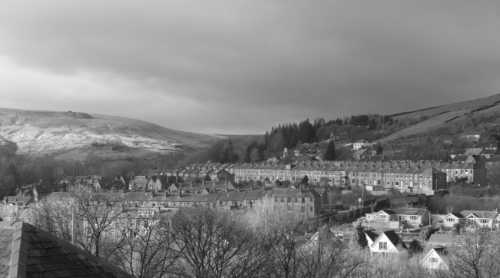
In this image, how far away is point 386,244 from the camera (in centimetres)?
4556

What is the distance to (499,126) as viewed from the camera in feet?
483

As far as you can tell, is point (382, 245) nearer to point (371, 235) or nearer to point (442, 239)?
point (371, 235)

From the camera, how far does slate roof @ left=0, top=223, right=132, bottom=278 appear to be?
628cm

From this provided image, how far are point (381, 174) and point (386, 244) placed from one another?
5903 centimetres

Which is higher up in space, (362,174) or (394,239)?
(362,174)

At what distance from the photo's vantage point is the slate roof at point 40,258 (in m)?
6.28

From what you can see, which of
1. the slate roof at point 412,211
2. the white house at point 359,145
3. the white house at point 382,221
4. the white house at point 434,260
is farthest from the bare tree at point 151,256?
the white house at point 359,145

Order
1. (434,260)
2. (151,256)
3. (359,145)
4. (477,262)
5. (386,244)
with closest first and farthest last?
1. (151,256)
2. (477,262)
3. (434,260)
4. (386,244)
5. (359,145)

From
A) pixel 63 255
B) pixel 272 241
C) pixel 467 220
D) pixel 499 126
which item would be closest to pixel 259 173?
pixel 467 220

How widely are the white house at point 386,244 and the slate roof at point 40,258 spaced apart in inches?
1552

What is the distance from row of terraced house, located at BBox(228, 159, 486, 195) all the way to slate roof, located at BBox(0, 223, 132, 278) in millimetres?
88356

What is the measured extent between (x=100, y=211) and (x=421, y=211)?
39.6m

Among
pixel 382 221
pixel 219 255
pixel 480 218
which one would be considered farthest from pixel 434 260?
pixel 480 218

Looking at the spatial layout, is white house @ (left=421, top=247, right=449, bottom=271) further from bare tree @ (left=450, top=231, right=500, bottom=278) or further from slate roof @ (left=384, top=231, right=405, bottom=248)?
slate roof @ (left=384, top=231, right=405, bottom=248)
